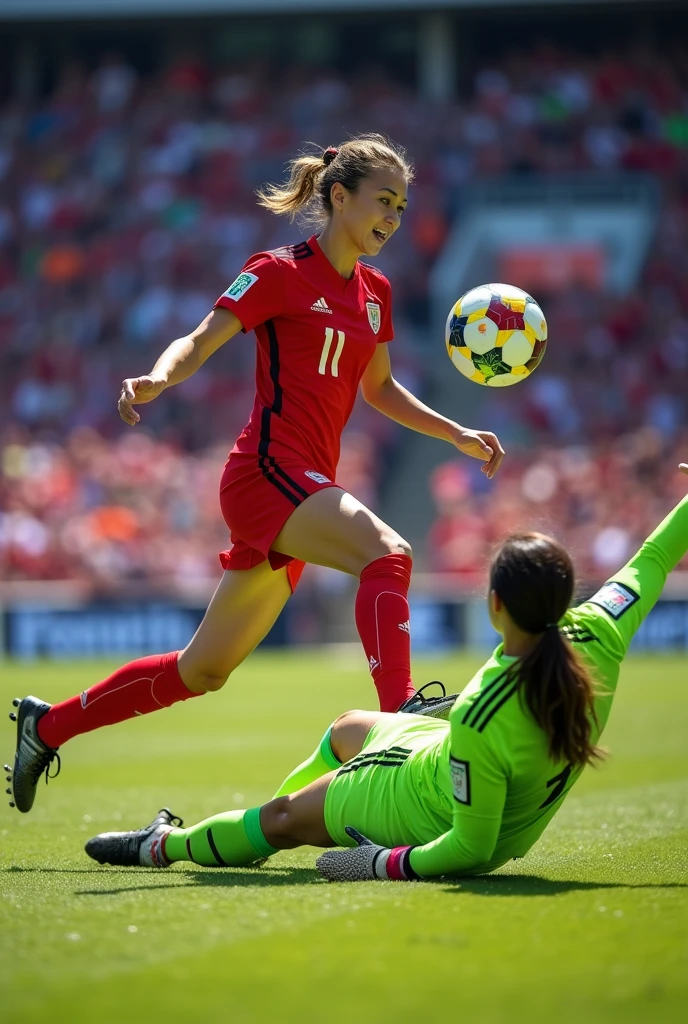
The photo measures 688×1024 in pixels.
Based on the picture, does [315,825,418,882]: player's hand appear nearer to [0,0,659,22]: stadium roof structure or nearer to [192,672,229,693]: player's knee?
[192,672,229,693]: player's knee

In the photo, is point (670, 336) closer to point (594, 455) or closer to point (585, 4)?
point (594, 455)

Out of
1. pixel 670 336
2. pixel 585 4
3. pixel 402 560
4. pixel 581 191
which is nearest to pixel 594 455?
pixel 670 336

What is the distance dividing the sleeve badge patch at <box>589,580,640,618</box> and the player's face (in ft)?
5.68

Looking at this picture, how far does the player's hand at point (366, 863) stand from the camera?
12.7 feet

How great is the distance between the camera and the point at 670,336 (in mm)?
20453

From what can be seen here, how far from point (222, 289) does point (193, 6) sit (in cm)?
677

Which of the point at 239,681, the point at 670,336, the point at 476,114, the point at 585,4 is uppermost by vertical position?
the point at 585,4

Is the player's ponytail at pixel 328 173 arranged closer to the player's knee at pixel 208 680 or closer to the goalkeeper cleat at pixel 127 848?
the player's knee at pixel 208 680

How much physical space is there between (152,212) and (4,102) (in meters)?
5.89

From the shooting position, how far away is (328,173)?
205 inches

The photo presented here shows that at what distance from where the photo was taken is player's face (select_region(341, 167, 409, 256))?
5.06 meters

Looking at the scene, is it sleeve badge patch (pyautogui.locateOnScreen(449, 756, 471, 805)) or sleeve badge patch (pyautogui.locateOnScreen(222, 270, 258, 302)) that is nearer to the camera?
sleeve badge patch (pyautogui.locateOnScreen(449, 756, 471, 805))

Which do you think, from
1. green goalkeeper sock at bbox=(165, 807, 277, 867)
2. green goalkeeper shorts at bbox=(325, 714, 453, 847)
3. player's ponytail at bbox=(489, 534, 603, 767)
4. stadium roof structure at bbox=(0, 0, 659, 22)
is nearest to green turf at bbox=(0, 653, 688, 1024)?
green goalkeeper sock at bbox=(165, 807, 277, 867)

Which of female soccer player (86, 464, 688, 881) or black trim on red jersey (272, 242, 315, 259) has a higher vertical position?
black trim on red jersey (272, 242, 315, 259)
